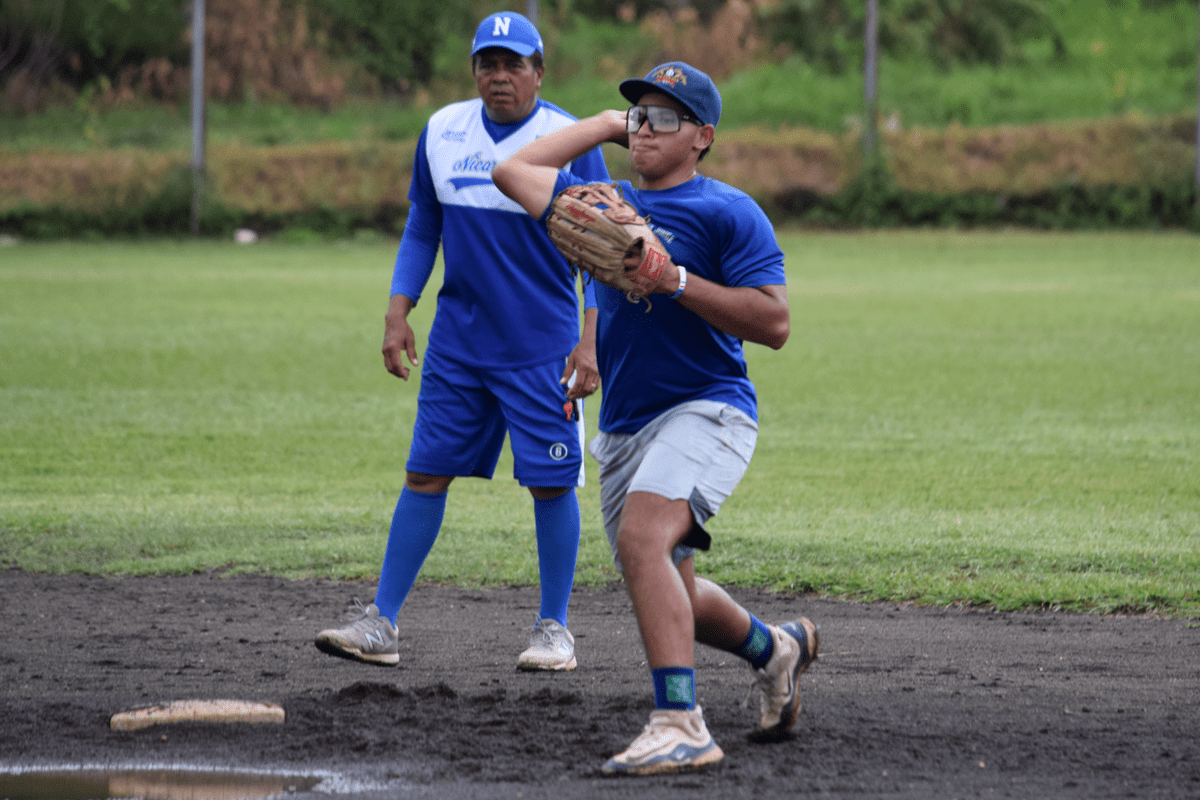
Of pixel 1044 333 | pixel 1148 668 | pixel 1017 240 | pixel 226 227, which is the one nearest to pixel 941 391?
pixel 1044 333

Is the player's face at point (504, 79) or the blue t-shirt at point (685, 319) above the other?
the player's face at point (504, 79)

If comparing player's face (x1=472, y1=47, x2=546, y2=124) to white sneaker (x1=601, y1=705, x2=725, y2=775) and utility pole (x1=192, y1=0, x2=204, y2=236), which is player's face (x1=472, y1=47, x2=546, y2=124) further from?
utility pole (x1=192, y1=0, x2=204, y2=236)

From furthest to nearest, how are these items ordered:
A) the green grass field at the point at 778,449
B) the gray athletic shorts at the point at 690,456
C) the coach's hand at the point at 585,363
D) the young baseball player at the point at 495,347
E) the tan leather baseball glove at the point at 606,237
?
the green grass field at the point at 778,449 < the young baseball player at the point at 495,347 < the coach's hand at the point at 585,363 < the gray athletic shorts at the point at 690,456 < the tan leather baseball glove at the point at 606,237

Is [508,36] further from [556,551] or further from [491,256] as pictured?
[556,551]

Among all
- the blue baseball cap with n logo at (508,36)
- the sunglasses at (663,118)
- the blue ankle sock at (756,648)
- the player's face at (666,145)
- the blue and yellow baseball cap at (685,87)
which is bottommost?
the blue ankle sock at (756,648)

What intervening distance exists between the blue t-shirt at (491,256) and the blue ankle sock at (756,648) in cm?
145

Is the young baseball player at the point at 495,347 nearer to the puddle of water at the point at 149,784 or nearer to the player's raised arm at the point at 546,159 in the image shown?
the player's raised arm at the point at 546,159

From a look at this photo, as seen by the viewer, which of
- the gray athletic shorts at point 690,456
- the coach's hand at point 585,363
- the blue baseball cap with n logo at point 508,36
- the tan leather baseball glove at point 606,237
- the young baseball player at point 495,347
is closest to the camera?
the tan leather baseball glove at point 606,237

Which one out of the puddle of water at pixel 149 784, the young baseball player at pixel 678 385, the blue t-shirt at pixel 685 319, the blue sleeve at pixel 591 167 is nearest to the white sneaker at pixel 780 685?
the young baseball player at pixel 678 385

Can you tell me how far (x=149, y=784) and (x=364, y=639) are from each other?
120 cm

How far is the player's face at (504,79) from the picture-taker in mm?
5270

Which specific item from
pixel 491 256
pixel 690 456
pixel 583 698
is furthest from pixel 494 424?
pixel 690 456

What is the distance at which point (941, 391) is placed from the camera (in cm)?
1389

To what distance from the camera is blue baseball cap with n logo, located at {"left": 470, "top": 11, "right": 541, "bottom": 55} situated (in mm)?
5202
